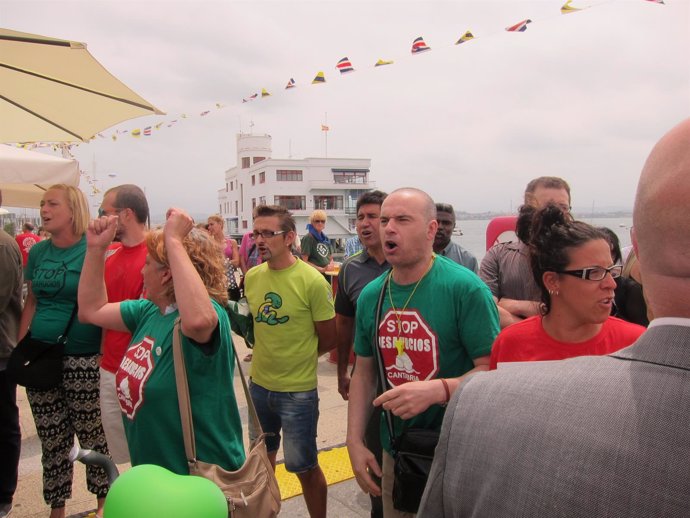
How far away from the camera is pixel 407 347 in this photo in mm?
2270

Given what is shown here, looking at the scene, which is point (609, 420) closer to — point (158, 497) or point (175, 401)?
point (158, 497)

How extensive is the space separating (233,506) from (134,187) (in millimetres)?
2500

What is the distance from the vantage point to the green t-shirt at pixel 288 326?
312 cm

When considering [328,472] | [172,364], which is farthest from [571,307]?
[328,472]

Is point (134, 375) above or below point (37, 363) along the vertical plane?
above

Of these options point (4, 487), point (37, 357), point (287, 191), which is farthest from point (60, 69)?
point (287, 191)

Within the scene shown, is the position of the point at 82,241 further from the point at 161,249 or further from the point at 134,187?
the point at 161,249

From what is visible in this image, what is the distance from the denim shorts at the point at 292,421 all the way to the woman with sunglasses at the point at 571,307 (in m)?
1.45

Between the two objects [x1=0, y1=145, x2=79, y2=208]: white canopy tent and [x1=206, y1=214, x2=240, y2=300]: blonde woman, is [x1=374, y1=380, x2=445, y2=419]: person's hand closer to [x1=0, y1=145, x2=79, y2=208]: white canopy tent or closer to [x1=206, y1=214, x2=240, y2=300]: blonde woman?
[x1=0, y1=145, x2=79, y2=208]: white canopy tent

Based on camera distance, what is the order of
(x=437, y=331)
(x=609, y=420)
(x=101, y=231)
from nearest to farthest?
(x=609, y=420)
(x=437, y=331)
(x=101, y=231)

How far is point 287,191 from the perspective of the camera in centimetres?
6347

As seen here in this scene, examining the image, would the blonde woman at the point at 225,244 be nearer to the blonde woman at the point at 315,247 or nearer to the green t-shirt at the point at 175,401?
the blonde woman at the point at 315,247

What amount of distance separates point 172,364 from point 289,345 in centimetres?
124

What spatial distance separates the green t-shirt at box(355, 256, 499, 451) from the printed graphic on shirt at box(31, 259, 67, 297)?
2.24 m
